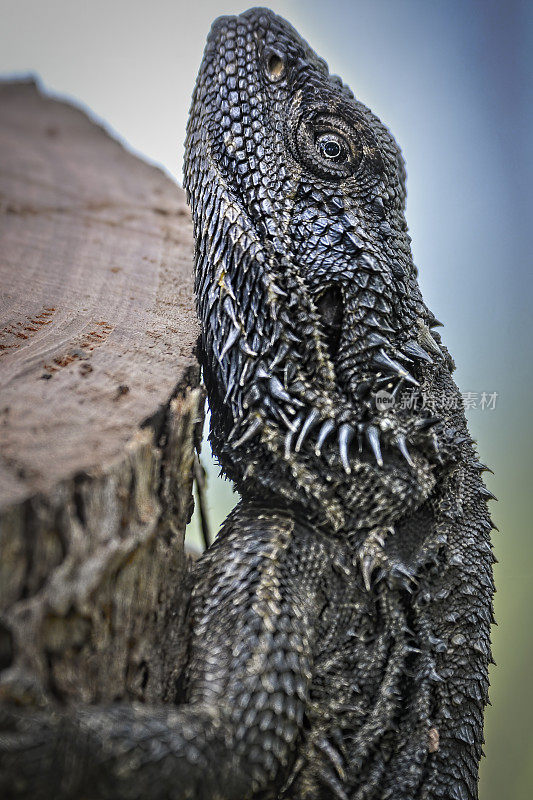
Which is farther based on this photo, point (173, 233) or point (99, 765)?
point (173, 233)

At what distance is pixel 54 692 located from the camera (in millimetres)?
1125

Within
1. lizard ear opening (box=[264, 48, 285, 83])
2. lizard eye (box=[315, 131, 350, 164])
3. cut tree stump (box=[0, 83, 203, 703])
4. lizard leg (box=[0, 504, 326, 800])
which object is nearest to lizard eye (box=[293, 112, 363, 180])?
lizard eye (box=[315, 131, 350, 164])

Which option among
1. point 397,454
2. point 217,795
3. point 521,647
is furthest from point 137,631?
point 521,647

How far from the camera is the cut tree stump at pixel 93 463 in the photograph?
43.1 inches

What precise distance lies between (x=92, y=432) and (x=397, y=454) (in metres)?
0.86

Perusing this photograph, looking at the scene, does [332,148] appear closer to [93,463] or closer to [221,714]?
[93,463]

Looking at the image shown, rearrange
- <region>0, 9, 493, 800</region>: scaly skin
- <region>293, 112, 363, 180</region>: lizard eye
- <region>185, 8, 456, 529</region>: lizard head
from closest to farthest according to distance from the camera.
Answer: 1. <region>0, 9, 493, 800</region>: scaly skin
2. <region>185, 8, 456, 529</region>: lizard head
3. <region>293, 112, 363, 180</region>: lizard eye

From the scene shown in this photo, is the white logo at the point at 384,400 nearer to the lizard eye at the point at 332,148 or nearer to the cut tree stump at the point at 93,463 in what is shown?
the cut tree stump at the point at 93,463

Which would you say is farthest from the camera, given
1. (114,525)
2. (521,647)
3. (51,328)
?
(521,647)

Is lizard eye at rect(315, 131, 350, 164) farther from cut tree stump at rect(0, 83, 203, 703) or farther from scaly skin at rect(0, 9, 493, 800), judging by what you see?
cut tree stump at rect(0, 83, 203, 703)

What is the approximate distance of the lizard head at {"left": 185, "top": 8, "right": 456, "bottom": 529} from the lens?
1703 millimetres

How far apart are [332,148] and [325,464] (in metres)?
0.98

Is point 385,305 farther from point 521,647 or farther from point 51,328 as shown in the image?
point 521,647

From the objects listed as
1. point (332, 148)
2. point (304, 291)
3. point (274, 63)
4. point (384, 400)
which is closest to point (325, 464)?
point (384, 400)
